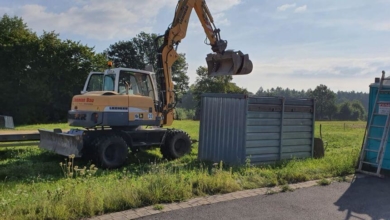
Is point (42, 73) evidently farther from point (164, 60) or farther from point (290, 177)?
point (290, 177)

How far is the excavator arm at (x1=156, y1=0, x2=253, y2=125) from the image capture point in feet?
37.9

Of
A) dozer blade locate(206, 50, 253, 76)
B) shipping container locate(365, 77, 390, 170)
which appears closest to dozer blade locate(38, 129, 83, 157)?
dozer blade locate(206, 50, 253, 76)

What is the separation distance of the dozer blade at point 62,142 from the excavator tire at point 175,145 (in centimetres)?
272

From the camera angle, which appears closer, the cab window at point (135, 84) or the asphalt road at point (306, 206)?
the asphalt road at point (306, 206)

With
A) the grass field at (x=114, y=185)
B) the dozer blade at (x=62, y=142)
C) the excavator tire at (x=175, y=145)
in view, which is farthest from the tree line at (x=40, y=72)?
the grass field at (x=114, y=185)

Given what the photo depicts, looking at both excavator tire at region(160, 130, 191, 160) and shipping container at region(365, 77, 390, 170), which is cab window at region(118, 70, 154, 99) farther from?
shipping container at region(365, 77, 390, 170)

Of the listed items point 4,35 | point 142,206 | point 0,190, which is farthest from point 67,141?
point 4,35

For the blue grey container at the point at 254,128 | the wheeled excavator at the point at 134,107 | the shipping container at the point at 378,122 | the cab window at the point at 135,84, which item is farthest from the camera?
the cab window at the point at 135,84

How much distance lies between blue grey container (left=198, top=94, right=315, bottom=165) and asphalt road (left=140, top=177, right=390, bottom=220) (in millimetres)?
2428

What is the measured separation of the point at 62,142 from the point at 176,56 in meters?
4.82

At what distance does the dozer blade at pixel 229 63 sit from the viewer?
11453mm

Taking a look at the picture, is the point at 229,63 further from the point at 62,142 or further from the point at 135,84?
the point at 62,142

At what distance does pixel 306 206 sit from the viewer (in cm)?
578

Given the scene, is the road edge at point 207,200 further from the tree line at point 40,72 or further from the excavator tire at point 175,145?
the tree line at point 40,72
